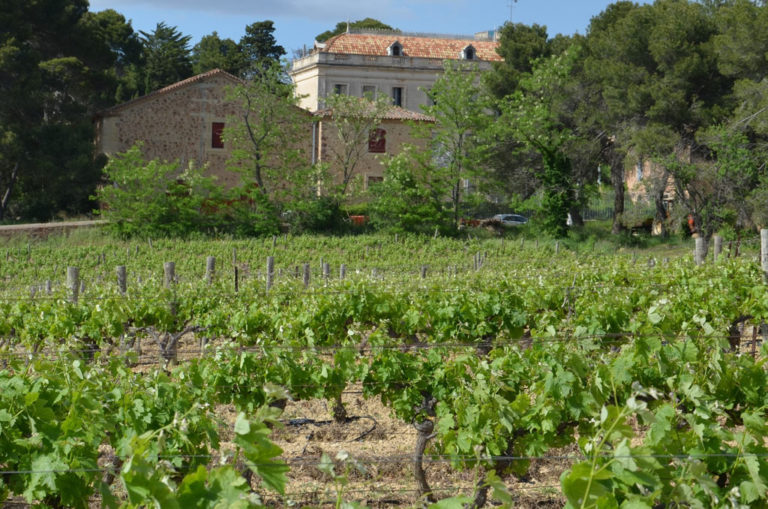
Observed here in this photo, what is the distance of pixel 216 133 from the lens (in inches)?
1305

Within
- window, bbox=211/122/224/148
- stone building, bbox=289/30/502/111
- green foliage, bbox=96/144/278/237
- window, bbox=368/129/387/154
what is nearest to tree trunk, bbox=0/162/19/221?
green foliage, bbox=96/144/278/237

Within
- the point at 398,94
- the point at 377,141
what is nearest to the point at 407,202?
the point at 377,141

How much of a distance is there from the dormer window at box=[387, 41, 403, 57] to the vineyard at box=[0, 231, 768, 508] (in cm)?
3400

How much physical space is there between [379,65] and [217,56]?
11058 millimetres

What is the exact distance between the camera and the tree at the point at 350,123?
32594 mm

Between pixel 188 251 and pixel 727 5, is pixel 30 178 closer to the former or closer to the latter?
pixel 188 251

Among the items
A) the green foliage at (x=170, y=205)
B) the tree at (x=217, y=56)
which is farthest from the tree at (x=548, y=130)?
the tree at (x=217, y=56)

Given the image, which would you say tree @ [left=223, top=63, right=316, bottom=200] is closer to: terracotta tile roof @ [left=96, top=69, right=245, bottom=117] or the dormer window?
terracotta tile roof @ [left=96, top=69, right=245, bottom=117]

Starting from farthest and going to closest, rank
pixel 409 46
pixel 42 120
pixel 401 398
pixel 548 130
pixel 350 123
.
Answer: pixel 409 46 < pixel 42 120 < pixel 350 123 < pixel 548 130 < pixel 401 398

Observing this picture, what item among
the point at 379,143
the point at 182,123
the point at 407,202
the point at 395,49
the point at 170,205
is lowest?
the point at 170,205

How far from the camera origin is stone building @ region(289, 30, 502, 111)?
43.5 m

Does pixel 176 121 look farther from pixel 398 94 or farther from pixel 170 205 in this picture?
pixel 398 94

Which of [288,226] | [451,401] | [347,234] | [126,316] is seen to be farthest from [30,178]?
[451,401]

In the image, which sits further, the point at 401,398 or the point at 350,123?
the point at 350,123
